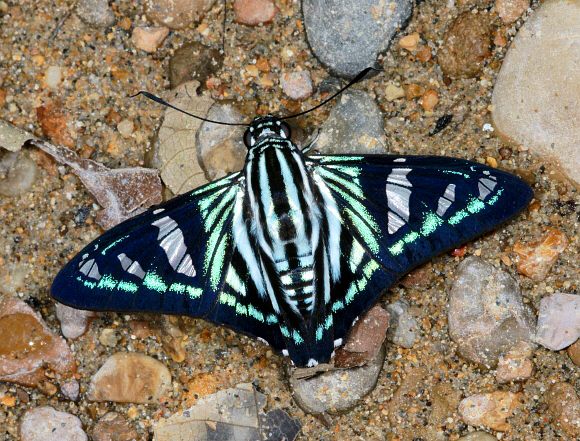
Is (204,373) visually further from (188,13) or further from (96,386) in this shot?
(188,13)

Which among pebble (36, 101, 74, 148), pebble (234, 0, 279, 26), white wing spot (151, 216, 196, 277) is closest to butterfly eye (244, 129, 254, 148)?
white wing spot (151, 216, 196, 277)

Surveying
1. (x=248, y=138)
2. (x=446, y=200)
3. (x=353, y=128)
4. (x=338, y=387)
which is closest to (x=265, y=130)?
(x=248, y=138)

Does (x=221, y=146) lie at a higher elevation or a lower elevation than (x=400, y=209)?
lower

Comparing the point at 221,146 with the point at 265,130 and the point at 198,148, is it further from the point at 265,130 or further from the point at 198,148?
the point at 265,130

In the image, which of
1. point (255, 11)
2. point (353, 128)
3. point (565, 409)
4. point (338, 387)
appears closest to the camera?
point (565, 409)

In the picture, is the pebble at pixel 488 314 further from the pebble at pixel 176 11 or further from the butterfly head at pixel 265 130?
the pebble at pixel 176 11

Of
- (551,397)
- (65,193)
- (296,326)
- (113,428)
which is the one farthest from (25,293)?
(551,397)
